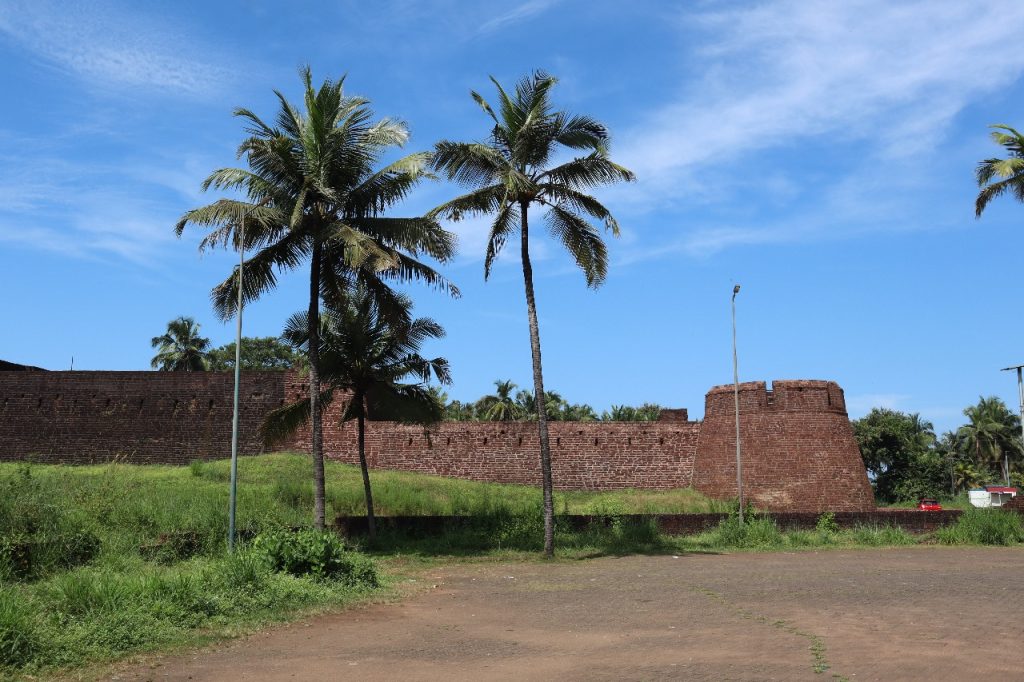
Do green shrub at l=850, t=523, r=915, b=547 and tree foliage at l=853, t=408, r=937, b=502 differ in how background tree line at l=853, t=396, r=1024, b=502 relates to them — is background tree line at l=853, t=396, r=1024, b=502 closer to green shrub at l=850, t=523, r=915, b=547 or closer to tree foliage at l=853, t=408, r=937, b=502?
tree foliage at l=853, t=408, r=937, b=502

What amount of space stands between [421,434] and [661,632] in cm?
2229

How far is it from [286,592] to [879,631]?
6.71 meters

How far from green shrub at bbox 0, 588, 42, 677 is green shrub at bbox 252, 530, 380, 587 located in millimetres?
4699

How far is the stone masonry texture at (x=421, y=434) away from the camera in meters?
30.9

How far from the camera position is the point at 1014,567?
1645 centimetres

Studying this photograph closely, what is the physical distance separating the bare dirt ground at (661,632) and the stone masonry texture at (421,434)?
601 inches

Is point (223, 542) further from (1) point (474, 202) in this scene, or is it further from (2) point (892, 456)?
(2) point (892, 456)

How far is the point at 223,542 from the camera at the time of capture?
17.4 meters

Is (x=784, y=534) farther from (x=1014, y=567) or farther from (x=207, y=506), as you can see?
(x=207, y=506)

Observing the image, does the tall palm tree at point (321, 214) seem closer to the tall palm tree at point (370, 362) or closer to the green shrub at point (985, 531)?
the tall palm tree at point (370, 362)

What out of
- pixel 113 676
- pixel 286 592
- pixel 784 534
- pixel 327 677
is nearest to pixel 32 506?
pixel 286 592

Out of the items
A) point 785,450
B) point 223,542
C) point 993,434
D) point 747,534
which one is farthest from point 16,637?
point 993,434

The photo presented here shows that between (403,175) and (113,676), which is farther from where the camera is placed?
(403,175)

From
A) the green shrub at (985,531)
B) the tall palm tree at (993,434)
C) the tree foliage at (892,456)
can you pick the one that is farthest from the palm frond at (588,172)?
the tall palm tree at (993,434)
